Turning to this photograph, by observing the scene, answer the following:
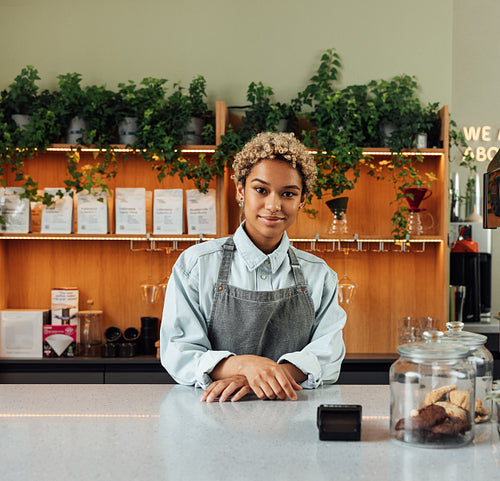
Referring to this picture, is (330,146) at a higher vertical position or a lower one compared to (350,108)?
lower

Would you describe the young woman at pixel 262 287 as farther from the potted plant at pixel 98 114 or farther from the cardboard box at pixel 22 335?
the cardboard box at pixel 22 335

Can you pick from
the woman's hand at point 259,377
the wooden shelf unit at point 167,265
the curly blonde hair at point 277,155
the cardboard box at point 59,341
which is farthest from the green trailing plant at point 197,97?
the woman's hand at point 259,377

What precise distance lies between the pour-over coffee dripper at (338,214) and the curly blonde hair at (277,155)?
1.56m

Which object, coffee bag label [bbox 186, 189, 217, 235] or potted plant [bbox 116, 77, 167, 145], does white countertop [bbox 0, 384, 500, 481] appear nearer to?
coffee bag label [bbox 186, 189, 217, 235]

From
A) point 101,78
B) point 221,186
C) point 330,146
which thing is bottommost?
point 221,186

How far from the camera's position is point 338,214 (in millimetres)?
3396

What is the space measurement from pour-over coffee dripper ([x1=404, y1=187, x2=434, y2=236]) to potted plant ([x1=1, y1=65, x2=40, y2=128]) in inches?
89.4

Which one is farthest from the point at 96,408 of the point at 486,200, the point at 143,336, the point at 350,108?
the point at 350,108

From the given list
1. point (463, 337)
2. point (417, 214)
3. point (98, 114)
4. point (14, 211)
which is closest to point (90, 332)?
point (14, 211)

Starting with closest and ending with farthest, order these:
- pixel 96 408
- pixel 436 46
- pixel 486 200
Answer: pixel 96 408
pixel 486 200
pixel 436 46

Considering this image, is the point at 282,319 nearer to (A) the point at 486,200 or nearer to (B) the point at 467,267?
(A) the point at 486,200

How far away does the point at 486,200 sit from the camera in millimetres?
1534

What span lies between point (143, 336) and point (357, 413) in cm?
250

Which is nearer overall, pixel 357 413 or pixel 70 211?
pixel 357 413
